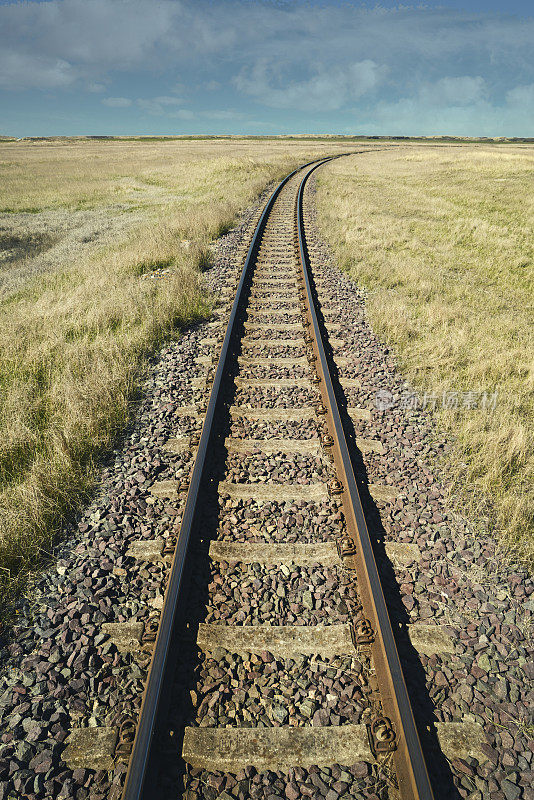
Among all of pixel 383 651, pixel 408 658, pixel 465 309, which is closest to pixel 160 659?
pixel 383 651

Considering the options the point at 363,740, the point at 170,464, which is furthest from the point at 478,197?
the point at 363,740

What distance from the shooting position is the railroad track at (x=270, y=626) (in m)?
2.21

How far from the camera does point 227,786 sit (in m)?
2.14

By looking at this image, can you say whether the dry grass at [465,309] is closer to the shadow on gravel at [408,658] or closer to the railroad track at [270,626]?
the shadow on gravel at [408,658]

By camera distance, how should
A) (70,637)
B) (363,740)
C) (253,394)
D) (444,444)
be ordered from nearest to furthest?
(363,740)
(70,637)
(444,444)
(253,394)

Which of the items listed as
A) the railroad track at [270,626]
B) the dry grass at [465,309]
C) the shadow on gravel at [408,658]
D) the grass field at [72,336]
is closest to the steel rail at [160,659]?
the railroad track at [270,626]

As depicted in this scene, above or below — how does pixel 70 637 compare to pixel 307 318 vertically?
below

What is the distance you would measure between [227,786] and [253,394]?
3.83m

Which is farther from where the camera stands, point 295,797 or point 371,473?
point 371,473

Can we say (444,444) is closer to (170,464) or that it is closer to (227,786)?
(170,464)

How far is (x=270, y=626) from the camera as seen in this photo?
9.35 ft

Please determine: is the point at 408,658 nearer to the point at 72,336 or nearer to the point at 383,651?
the point at 383,651

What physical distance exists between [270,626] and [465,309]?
7.10m

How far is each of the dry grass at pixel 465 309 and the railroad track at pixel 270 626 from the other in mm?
1357
